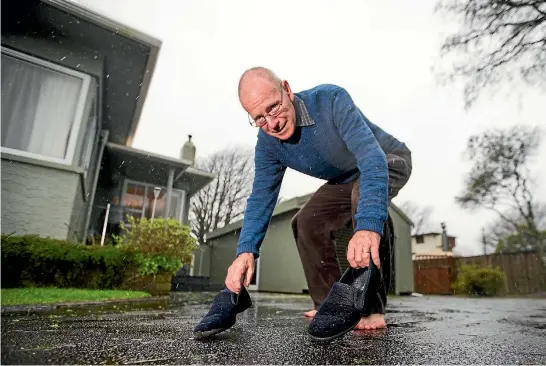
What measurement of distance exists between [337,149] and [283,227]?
431 inches

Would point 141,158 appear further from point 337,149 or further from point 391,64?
point 391,64

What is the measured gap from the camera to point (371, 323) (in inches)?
73.3

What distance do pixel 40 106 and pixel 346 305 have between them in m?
6.04

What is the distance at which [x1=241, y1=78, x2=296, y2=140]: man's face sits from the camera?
1.64 m

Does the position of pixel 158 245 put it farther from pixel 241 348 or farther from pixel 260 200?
pixel 241 348

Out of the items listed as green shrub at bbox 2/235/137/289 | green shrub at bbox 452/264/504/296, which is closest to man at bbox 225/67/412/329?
green shrub at bbox 2/235/137/289

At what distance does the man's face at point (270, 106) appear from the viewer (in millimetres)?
1636

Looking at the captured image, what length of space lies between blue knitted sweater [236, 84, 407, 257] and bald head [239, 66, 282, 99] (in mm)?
236

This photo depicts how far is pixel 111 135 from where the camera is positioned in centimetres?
894

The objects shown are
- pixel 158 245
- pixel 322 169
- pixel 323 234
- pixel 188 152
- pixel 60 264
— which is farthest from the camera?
pixel 188 152

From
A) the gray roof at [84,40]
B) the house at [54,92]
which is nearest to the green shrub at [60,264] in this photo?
the house at [54,92]

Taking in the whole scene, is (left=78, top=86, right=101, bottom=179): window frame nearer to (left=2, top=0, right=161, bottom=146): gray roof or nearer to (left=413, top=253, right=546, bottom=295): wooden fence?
(left=2, top=0, right=161, bottom=146): gray roof

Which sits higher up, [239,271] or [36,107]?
[36,107]

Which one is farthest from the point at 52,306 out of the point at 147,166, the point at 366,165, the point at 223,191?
the point at 223,191
